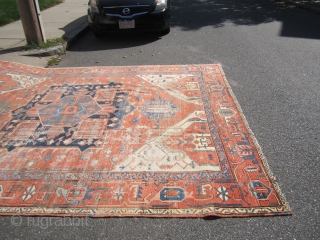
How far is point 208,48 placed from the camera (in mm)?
6168

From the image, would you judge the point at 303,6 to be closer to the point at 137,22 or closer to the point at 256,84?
the point at 137,22

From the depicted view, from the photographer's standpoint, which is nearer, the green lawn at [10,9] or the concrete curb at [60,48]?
the concrete curb at [60,48]

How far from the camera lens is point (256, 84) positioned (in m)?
4.46

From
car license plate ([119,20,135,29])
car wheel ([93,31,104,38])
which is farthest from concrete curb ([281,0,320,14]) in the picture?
car wheel ([93,31,104,38])

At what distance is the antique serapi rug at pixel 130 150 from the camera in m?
2.42

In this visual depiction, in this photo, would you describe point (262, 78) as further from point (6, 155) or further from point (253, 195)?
point (6, 155)

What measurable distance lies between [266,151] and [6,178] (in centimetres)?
270

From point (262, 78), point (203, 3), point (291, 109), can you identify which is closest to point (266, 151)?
point (291, 109)

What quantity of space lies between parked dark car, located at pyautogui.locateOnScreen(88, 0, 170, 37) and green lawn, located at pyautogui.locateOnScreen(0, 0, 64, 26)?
3.31 m

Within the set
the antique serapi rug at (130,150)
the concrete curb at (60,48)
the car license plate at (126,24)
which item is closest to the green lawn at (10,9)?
the concrete curb at (60,48)

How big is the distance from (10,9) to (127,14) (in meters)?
5.21

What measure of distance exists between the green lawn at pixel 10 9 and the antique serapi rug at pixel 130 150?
14.8 feet

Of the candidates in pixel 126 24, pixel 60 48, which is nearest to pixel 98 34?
pixel 126 24

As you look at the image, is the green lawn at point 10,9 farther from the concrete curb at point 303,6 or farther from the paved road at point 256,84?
the concrete curb at point 303,6
